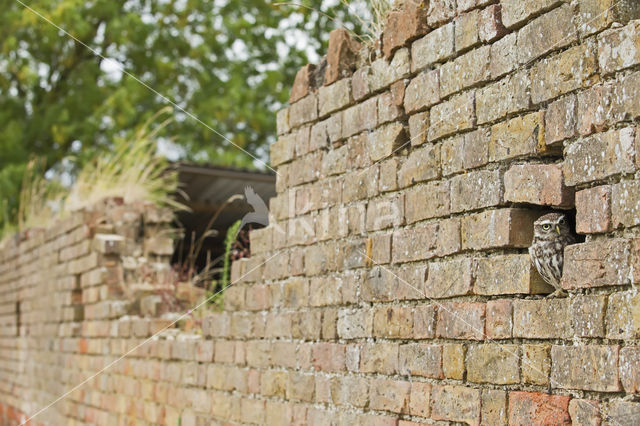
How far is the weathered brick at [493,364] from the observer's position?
2441mm

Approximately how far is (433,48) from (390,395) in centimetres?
122

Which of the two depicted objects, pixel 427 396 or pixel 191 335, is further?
pixel 191 335

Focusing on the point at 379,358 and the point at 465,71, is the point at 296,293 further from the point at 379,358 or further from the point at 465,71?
the point at 465,71

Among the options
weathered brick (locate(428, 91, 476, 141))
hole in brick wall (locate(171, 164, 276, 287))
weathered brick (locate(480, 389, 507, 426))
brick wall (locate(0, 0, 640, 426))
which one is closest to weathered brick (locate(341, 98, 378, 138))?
brick wall (locate(0, 0, 640, 426))

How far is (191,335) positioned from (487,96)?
2.98 m

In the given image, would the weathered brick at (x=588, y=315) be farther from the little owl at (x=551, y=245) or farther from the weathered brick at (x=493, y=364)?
the weathered brick at (x=493, y=364)

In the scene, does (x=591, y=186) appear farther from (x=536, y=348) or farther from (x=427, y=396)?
(x=427, y=396)

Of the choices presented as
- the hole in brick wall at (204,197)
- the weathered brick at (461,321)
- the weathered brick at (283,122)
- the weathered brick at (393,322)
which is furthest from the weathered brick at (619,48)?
the hole in brick wall at (204,197)

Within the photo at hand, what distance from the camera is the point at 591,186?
7.40 feet

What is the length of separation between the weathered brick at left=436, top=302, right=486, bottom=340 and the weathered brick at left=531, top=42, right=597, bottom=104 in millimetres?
663

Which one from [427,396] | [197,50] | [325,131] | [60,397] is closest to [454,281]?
[427,396]

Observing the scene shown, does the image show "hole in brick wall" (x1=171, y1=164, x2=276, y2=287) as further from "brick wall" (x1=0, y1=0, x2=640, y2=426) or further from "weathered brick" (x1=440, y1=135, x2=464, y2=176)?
"weathered brick" (x1=440, y1=135, x2=464, y2=176)

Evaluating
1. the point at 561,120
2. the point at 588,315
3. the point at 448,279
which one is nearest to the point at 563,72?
the point at 561,120

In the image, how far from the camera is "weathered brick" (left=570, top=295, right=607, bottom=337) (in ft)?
7.13
